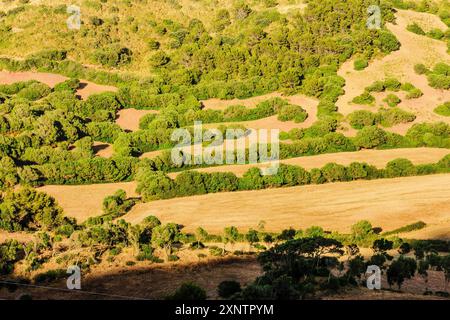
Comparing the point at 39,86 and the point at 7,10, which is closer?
the point at 39,86

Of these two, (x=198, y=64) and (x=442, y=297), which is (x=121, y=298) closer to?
(x=442, y=297)

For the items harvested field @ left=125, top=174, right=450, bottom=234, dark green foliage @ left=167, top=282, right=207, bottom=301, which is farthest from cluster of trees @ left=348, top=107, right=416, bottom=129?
dark green foliage @ left=167, top=282, right=207, bottom=301

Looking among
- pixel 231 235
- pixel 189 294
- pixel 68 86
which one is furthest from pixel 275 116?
pixel 189 294

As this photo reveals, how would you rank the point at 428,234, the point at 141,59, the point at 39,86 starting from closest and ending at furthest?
1. the point at 428,234
2. the point at 39,86
3. the point at 141,59

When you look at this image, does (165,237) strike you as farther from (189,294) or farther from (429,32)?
(429,32)

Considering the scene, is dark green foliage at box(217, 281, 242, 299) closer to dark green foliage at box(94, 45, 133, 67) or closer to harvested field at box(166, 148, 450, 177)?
harvested field at box(166, 148, 450, 177)

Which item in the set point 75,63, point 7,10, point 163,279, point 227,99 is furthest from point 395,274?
point 7,10

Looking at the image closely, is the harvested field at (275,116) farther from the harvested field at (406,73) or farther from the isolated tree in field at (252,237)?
the isolated tree in field at (252,237)
